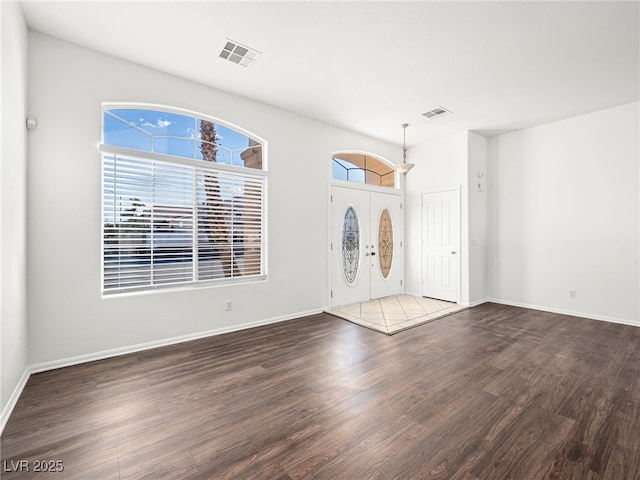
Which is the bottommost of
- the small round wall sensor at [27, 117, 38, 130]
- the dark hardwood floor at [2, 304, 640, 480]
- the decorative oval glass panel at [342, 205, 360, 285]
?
the dark hardwood floor at [2, 304, 640, 480]

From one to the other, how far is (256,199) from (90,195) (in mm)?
1932

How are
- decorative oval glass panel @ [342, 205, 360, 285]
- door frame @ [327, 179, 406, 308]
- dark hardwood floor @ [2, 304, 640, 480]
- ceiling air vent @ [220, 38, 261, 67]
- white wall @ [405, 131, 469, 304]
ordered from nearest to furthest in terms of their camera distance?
1. dark hardwood floor @ [2, 304, 640, 480]
2. ceiling air vent @ [220, 38, 261, 67]
3. door frame @ [327, 179, 406, 308]
4. decorative oval glass panel @ [342, 205, 360, 285]
5. white wall @ [405, 131, 469, 304]

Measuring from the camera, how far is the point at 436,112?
15.3 feet

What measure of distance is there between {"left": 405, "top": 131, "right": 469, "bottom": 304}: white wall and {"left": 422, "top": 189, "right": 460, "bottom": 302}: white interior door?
0.32ft

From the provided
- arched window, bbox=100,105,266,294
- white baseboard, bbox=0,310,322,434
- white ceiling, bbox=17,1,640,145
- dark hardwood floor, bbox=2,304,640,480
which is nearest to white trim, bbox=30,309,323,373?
white baseboard, bbox=0,310,322,434

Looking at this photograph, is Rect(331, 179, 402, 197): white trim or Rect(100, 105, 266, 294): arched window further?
Rect(331, 179, 402, 197): white trim

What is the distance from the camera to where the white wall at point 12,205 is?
2.11 metres

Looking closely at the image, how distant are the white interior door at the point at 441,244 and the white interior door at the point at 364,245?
21.6 inches

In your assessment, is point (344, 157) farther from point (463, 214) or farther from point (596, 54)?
point (596, 54)

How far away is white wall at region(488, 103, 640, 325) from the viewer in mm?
4434

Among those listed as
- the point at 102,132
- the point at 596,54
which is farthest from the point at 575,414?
the point at 102,132

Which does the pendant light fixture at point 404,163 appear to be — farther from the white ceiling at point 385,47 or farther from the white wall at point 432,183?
the white ceiling at point 385,47

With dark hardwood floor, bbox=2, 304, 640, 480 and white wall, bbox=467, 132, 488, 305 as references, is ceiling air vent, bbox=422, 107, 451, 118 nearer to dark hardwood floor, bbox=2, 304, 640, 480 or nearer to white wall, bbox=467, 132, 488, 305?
white wall, bbox=467, 132, 488, 305

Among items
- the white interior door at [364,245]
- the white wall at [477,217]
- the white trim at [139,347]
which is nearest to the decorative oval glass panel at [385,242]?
the white interior door at [364,245]
